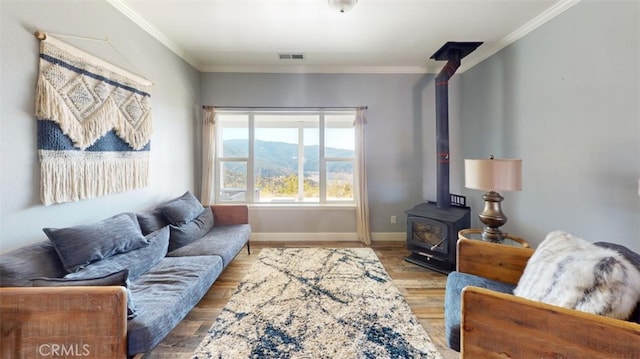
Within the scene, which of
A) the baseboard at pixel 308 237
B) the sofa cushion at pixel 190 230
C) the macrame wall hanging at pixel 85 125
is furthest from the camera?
the baseboard at pixel 308 237

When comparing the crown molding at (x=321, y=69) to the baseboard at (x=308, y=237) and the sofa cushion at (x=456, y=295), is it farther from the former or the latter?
the sofa cushion at (x=456, y=295)

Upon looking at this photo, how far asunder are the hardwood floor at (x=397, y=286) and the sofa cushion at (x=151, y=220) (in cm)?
80

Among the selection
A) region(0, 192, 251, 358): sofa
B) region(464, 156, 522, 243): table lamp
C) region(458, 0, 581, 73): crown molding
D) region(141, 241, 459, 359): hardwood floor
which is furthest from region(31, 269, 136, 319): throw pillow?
region(458, 0, 581, 73): crown molding

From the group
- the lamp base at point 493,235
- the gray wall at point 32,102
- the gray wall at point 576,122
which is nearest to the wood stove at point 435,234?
the lamp base at point 493,235

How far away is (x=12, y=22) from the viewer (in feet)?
4.77

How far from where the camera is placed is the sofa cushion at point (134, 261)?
1.52 meters

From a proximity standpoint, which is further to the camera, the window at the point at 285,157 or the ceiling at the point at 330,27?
the window at the point at 285,157

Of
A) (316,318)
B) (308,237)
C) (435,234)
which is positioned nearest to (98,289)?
(316,318)

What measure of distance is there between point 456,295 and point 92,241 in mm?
2292

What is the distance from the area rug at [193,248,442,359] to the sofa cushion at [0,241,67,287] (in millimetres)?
989

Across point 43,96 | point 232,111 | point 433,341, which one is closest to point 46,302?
point 43,96

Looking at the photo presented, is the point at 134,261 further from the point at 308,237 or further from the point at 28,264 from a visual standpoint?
the point at 308,237

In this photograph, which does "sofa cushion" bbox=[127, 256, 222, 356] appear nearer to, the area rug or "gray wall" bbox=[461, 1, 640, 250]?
the area rug

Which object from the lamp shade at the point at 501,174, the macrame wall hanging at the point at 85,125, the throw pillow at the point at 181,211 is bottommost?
the throw pillow at the point at 181,211
